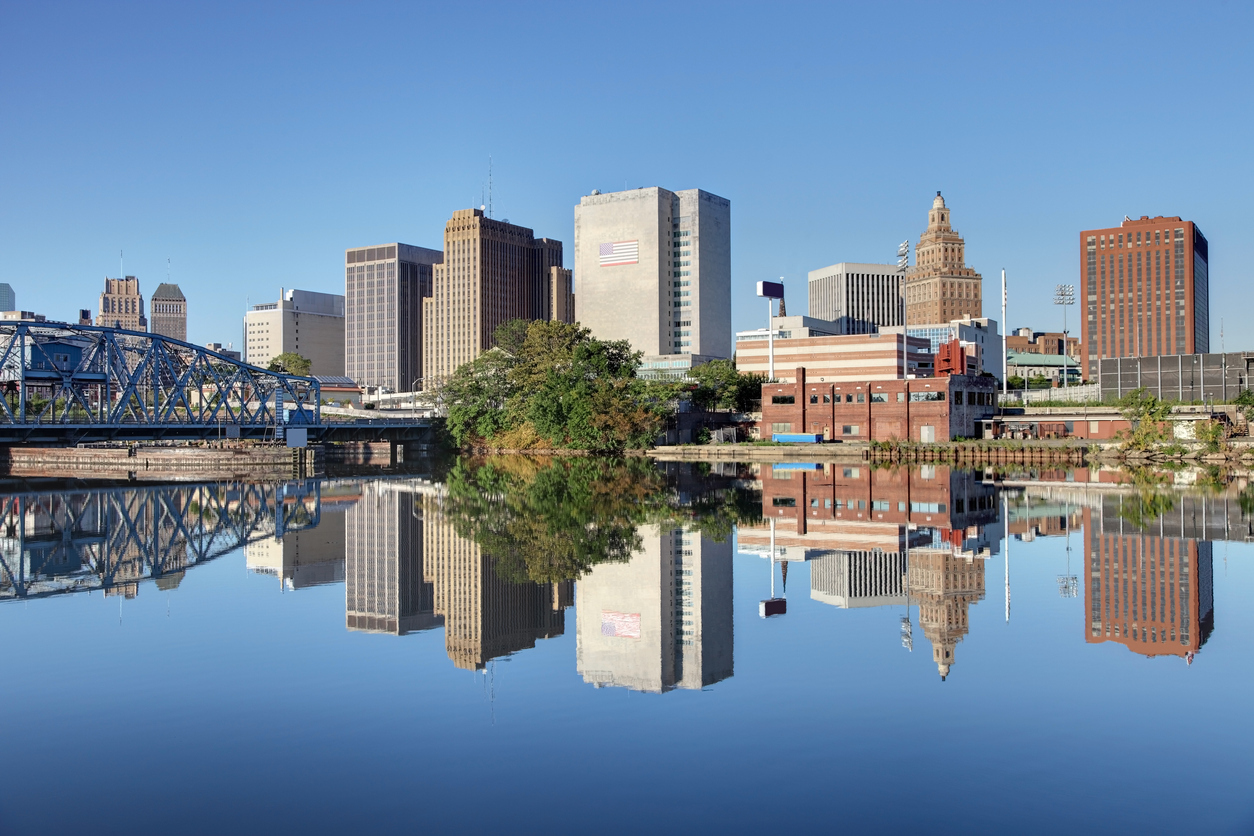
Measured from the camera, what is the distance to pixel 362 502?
178 feet

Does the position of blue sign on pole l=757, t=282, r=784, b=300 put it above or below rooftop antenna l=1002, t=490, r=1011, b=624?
above

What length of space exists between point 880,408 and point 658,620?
85909 mm

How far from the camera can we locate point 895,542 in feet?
109

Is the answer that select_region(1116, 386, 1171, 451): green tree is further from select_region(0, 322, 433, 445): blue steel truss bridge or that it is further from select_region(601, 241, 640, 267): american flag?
select_region(601, 241, 640, 267): american flag

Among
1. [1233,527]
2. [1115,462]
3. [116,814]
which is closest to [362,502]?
[1233,527]

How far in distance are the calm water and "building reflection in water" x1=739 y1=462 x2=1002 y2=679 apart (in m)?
0.18

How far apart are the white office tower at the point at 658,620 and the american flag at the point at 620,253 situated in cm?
14735

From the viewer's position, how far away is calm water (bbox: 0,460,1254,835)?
11430mm

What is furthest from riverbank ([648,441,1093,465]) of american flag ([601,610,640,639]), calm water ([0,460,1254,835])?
american flag ([601,610,640,639])

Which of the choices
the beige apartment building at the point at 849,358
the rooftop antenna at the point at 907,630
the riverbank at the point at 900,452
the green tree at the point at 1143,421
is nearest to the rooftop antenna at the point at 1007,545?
the rooftop antenna at the point at 907,630

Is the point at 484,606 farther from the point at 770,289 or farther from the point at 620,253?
the point at 620,253

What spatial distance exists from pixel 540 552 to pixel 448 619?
9.79 m

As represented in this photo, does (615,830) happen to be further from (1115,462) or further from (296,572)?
(1115,462)

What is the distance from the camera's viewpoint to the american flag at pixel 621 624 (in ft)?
66.9
